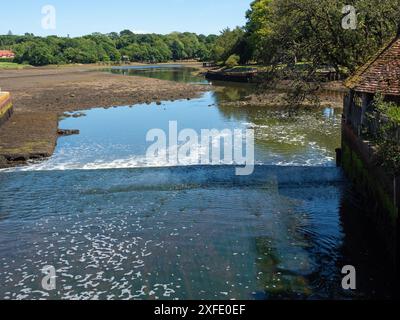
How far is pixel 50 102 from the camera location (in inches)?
2216

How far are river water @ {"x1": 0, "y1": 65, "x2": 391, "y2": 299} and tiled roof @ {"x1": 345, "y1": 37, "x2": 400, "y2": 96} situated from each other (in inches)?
191

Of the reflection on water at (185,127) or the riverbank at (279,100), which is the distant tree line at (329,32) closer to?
the reflection on water at (185,127)

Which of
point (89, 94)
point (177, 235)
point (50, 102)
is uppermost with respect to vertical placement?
point (89, 94)

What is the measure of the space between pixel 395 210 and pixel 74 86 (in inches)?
2773

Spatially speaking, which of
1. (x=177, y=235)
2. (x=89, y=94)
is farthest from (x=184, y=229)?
(x=89, y=94)

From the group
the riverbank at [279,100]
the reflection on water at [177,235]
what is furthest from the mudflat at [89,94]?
the reflection on water at [177,235]

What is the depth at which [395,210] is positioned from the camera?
13.5m

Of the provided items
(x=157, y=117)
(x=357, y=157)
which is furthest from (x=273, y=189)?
(x=157, y=117)

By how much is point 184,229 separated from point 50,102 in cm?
4451

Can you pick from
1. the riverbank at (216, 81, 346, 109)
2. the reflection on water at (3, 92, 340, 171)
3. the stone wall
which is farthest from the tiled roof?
the riverbank at (216, 81, 346, 109)

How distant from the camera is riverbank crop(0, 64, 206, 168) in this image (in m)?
29.5

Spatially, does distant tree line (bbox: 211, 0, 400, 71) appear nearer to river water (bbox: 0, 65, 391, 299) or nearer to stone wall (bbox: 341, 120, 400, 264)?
stone wall (bbox: 341, 120, 400, 264)

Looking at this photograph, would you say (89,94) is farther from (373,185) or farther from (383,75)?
(373,185)

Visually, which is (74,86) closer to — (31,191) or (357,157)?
(31,191)
